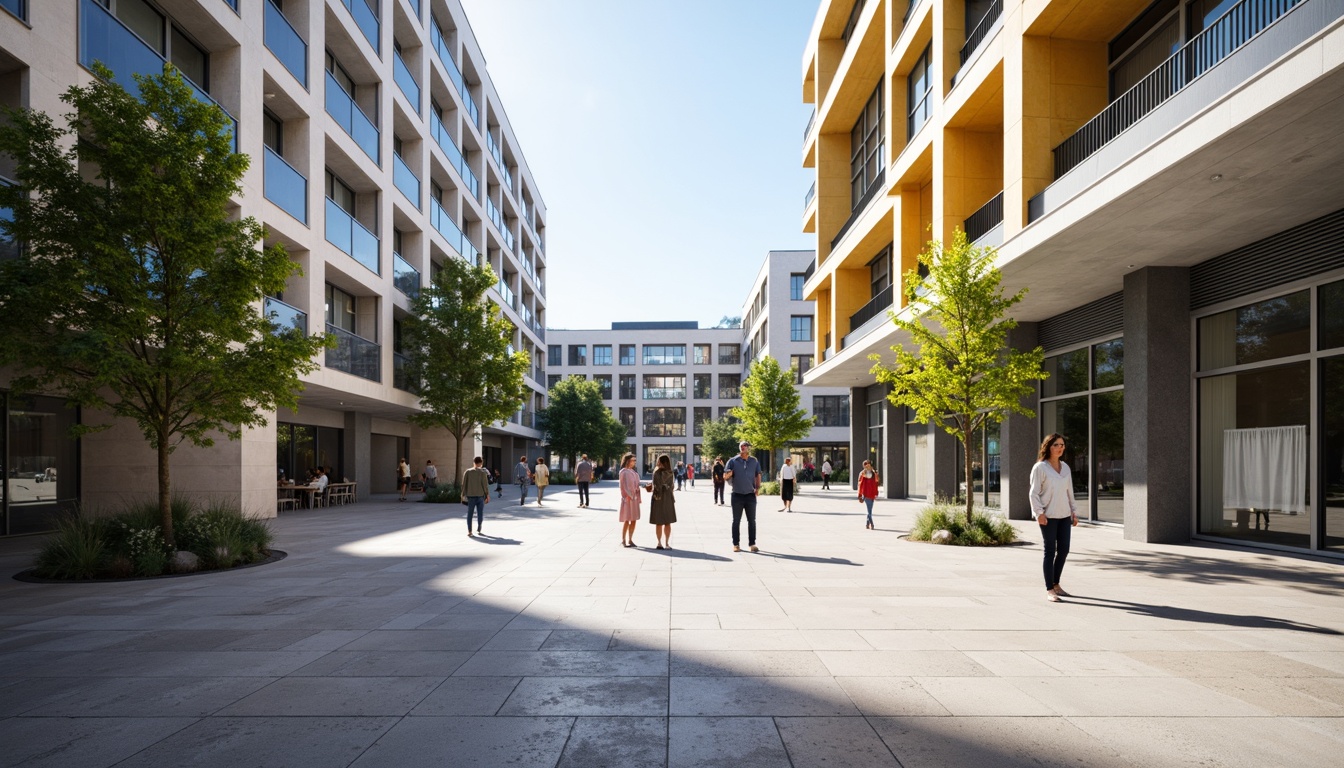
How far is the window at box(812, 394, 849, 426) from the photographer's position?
59.8 metres

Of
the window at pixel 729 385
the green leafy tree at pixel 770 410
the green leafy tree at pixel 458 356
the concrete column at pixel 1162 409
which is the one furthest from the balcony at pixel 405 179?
the window at pixel 729 385

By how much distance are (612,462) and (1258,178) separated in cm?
6155

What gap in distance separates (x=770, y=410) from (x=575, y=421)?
751 inches

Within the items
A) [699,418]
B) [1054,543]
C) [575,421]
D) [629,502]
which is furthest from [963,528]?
[699,418]

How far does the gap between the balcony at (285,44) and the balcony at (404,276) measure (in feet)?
25.7

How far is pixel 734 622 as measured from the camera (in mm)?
7125

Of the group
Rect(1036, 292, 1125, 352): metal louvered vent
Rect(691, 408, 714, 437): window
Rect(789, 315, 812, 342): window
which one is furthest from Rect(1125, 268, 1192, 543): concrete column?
Rect(691, 408, 714, 437): window

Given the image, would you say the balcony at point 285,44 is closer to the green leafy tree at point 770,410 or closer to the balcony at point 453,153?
the balcony at point 453,153

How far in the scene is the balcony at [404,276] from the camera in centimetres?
2698

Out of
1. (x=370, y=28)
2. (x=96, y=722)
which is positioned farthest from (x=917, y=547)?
(x=370, y=28)

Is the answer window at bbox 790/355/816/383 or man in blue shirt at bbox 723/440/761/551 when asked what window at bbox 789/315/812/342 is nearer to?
Result: window at bbox 790/355/816/383

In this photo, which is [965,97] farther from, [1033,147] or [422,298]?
[422,298]

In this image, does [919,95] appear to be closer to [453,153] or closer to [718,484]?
[718,484]

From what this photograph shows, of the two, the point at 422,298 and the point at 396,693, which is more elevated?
the point at 422,298
